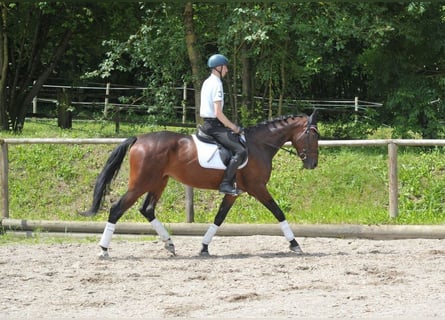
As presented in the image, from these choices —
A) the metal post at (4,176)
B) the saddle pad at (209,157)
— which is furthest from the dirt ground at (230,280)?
the metal post at (4,176)

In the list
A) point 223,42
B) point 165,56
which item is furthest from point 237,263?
point 165,56

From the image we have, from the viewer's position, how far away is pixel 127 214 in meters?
12.8

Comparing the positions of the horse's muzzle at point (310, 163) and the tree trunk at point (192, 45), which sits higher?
the tree trunk at point (192, 45)

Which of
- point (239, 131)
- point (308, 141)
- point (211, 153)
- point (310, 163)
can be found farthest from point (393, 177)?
point (211, 153)

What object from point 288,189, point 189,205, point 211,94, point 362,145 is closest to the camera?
point 211,94

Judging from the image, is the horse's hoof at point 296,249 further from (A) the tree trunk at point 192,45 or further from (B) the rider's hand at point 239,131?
(A) the tree trunk at point 192,45

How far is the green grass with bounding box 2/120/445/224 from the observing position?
12.3 meters

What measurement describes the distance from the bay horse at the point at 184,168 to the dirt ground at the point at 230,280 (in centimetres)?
42

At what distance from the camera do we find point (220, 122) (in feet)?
31.9

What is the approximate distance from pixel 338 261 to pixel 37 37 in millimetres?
12723

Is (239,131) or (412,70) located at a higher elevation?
(412,70)

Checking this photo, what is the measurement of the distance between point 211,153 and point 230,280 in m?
2.05

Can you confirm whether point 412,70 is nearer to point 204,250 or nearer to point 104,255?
point 204,250

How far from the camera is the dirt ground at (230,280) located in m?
6.66
